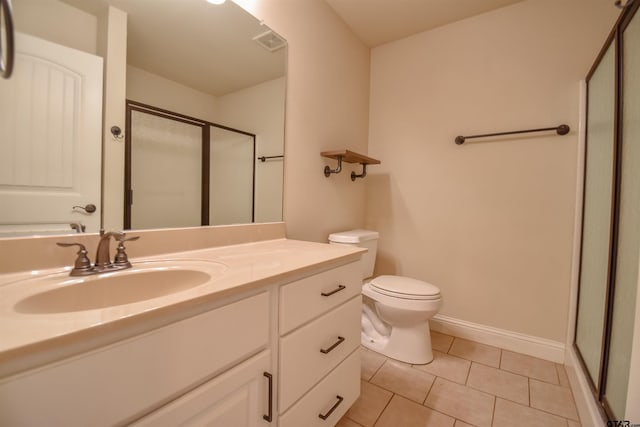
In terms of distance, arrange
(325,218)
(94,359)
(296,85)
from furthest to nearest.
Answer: (325,218), (296,85), (94,359)

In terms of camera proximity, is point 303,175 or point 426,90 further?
point 426,90

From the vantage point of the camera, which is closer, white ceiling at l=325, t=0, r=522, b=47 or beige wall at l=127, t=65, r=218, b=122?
beige wall at l=127, t=65, r=218, b=122

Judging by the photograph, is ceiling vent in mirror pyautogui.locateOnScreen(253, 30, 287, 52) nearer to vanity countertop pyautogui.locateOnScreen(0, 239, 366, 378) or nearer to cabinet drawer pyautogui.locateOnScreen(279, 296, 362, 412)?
vanity countertop pyautogui.locateOnScreen(0, 239, 366, 378)

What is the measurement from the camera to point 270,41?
4.53ft

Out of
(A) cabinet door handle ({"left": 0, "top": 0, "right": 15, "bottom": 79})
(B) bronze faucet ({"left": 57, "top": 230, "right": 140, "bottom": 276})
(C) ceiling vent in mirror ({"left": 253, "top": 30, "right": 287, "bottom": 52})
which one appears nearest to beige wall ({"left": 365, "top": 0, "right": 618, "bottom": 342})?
(C) ceiling vent in mirror ({"left": 253, "top": 30, "right": 287, "bottom": 52})

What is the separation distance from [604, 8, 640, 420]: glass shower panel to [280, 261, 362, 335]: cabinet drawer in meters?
0.91

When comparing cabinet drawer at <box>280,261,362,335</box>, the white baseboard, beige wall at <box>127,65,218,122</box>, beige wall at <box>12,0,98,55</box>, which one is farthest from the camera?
the white baseboard

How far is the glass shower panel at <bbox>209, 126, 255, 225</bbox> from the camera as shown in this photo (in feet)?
3.76

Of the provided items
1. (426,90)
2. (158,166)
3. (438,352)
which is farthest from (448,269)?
(158,166)

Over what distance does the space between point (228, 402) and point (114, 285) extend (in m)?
0.44

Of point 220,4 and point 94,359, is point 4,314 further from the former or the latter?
point 220,4

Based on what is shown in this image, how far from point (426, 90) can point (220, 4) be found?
4.99 feet

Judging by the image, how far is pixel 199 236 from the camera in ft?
3.52

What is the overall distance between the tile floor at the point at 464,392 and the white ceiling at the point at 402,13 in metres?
2.27
